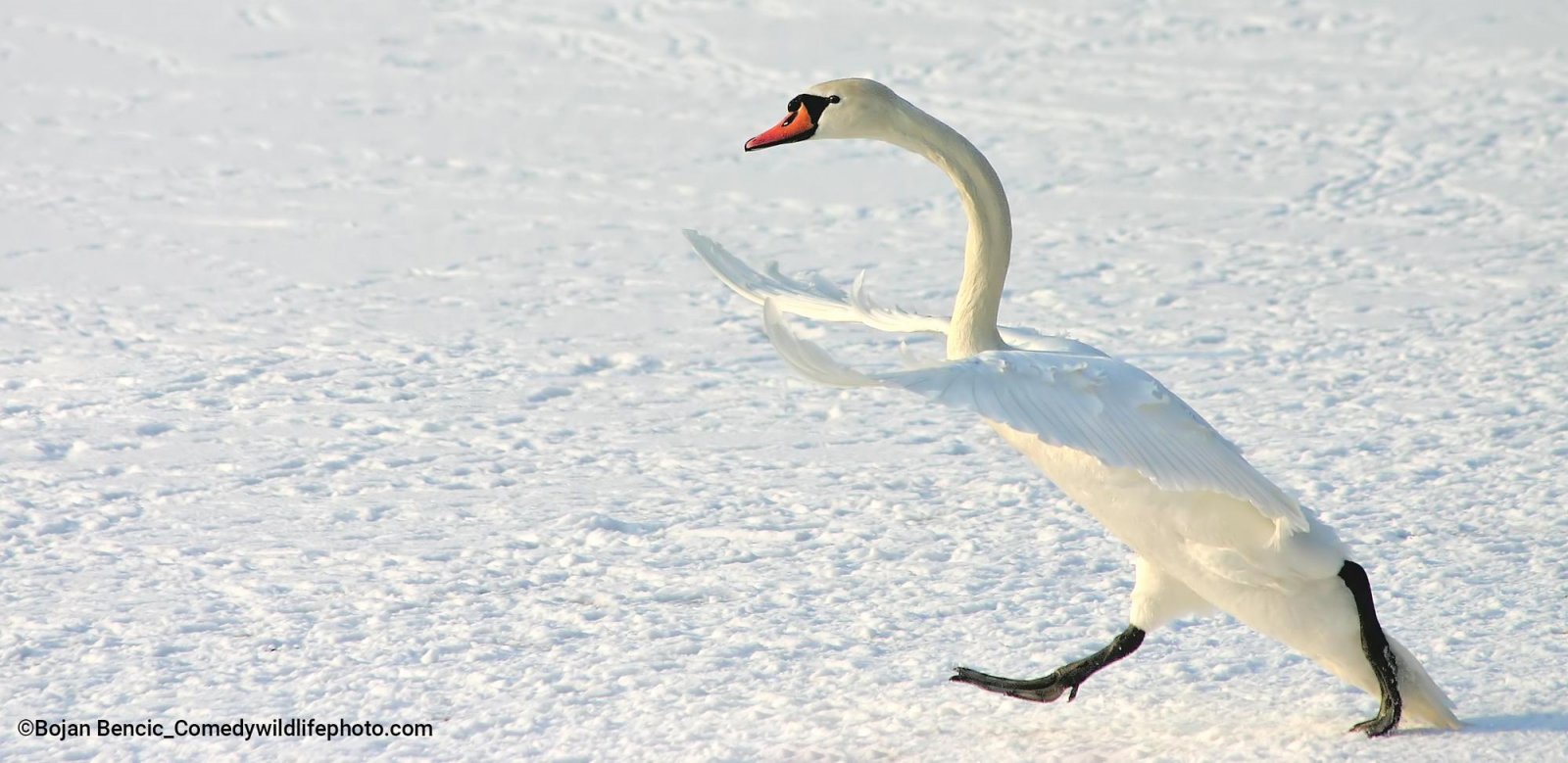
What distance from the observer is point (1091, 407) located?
105 inches

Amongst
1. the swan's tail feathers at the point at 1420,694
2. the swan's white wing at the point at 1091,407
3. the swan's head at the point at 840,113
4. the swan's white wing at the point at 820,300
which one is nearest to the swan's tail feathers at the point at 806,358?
the swan's white wing at the point at 1091,407

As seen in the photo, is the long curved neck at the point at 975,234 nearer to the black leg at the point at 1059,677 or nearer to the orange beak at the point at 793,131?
the orange beak at the point at 793,131

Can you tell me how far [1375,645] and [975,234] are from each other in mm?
946

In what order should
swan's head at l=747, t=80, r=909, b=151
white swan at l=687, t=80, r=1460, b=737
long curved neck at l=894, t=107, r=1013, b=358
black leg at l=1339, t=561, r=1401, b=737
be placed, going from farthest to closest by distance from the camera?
1. swan's head at l=747, t=80, r=909, b=151
2. long curved neck at l=894, t=107, r=1013, b=358
3. black leg at l=1339, t=561, r=1401, b=737
4. white swan at l=687, t=80, r=1460, b=737

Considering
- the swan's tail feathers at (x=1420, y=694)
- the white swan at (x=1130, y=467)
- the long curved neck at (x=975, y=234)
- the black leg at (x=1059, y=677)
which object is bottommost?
the black leg at (x=1059, y=677)

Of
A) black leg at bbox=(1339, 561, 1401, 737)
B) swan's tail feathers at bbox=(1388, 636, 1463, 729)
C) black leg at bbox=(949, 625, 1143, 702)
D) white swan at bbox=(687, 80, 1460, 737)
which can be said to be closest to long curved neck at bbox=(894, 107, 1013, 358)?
white swan at bbox=(687, 80, 1460, 737)

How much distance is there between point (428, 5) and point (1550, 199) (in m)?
5.45

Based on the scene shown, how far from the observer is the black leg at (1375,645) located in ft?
9.70

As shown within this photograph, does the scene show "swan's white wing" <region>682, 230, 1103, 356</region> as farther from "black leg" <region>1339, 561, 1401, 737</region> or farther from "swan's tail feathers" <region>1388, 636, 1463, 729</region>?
"swan's tail feathers" <region>1388, 636, 1463, 729</region>

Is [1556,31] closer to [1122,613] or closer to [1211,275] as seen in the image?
[1211,275]

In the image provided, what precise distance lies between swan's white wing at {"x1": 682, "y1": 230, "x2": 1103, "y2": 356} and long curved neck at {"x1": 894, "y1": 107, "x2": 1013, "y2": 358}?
1.07 ft

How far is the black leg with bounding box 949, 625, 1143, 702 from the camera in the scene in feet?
10.6

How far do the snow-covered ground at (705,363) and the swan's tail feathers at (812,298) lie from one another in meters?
0.61

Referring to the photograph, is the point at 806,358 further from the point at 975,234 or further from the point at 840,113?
the point at 840,113
